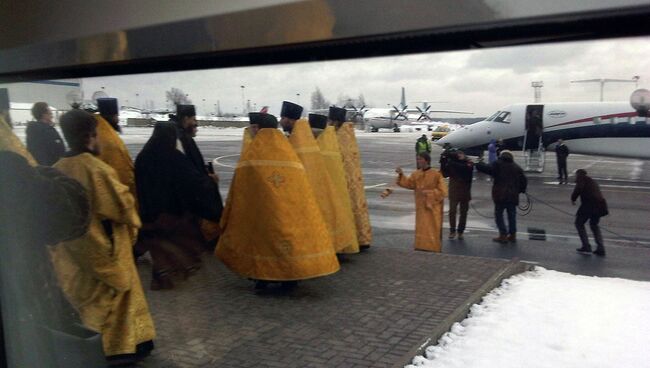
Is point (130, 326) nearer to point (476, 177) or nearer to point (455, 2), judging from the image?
point (476, 177)

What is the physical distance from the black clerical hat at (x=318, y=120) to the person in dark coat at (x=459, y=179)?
59cm

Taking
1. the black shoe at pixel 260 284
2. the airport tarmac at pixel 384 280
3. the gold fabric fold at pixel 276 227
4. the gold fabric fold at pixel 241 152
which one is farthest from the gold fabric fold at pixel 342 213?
the gold fabric fold at pixel 241 152

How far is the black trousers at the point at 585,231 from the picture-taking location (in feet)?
3.95

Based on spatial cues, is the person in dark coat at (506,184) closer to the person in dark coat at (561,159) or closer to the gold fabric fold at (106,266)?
the person in dark coat at (561,159)

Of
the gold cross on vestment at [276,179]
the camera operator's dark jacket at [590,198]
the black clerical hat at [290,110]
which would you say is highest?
the black clerical hat at [290,110]

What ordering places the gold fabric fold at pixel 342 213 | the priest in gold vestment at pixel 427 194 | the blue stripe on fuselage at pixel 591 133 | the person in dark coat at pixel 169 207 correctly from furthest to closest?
the gold fabric fold at pixel 342 213 → the person in dark coat at pixel 169 207 → the priest in gold vestment at pixel 427 194 → the blue stripe on fuselage at pixel 591 133

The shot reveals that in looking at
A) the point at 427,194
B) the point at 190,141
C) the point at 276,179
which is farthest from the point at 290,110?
the point at 276,179

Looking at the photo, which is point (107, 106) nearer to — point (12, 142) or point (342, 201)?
point (12, 142)

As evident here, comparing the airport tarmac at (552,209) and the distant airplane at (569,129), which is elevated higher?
the distant airplane at (569,129)

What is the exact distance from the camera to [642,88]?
37.0 inches

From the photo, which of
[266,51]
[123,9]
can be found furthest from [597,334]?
[123,9]

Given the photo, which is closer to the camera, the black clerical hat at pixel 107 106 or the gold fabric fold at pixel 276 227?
the black clerical hat at pixel 107 106

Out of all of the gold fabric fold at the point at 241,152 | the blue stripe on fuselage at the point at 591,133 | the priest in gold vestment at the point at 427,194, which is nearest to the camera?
the blue stripe on fuselage at the point at 591,133

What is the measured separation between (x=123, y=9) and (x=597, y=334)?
5.10 feet
